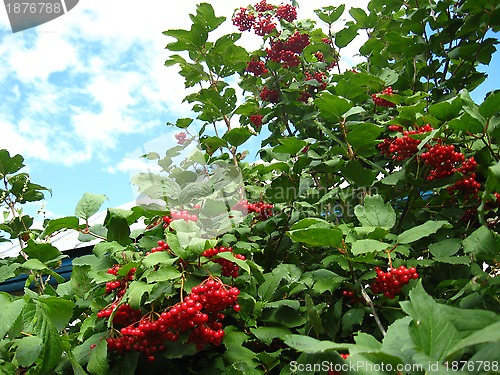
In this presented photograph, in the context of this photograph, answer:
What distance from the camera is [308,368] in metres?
0.88

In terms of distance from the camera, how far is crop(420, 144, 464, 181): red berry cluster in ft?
4.63

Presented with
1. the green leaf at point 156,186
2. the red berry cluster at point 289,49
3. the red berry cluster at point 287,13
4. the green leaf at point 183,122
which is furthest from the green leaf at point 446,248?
the red berry cluster at point 287,13

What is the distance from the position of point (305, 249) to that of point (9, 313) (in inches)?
40.6

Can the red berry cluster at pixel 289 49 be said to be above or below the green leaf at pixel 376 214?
above

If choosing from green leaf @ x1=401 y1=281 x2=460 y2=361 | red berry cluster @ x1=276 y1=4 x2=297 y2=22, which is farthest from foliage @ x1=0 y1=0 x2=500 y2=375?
red berry cluster @ x1=276 y1=4 x2=297 y2=22

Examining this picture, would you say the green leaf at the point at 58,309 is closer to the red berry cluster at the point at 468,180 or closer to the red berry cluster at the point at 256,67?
the red berry cluster at the point at 468,180

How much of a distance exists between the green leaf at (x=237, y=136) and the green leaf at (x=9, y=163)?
1472mm

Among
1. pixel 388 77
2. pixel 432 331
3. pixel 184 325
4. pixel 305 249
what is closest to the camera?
pixel 432 331

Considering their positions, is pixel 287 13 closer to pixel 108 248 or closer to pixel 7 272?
pixel 108 248

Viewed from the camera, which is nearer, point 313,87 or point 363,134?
point 363,134

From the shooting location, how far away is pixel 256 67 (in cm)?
267

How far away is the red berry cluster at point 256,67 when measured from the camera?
2.65 m

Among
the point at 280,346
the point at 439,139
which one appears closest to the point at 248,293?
the point at 280,346

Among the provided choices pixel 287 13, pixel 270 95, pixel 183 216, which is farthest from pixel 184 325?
pixel 287 13
